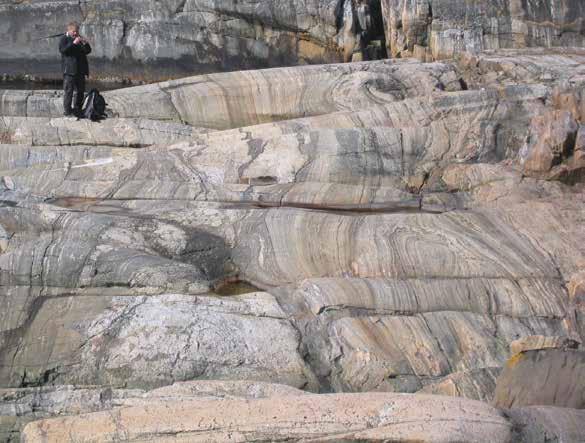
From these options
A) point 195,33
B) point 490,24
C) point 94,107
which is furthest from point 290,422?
point 195,33

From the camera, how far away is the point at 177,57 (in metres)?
17.1

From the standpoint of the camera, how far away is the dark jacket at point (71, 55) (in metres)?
12.4

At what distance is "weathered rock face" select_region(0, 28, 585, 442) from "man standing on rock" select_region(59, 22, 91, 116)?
14.6 inches

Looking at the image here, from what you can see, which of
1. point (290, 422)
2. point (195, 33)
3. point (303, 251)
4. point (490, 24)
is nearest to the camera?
point (290, 422)

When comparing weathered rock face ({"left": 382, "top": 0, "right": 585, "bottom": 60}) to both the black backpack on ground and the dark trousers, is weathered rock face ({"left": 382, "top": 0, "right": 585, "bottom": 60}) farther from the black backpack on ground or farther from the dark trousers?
the dark trousers

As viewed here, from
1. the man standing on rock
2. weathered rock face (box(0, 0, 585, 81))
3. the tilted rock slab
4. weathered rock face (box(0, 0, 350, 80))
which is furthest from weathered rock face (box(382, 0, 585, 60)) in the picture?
the tilted rock slab

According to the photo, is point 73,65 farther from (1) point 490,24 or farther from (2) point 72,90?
(1) point 490,24

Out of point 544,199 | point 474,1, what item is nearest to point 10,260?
point 544,199

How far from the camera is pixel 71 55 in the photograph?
41.0 feet

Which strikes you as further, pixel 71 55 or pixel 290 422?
pixel 71 55

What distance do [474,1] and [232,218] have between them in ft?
25.4

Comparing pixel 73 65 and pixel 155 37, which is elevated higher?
pixel 155 37

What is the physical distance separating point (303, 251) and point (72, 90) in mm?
5072

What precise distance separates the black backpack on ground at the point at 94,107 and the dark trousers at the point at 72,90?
0.38 ft
